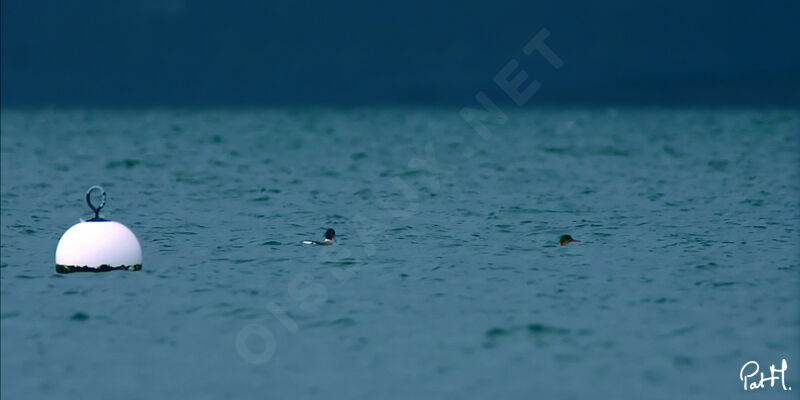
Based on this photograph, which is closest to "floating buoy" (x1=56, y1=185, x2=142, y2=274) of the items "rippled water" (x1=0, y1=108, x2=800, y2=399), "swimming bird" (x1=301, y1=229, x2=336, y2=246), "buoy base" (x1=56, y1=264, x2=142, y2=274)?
"buoy base" (x1=56, y1=264, x2=142, y2=274)

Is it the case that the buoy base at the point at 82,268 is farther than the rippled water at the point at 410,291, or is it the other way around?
the buoy base at the point at 82,268

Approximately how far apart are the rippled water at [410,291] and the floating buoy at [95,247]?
322 mm

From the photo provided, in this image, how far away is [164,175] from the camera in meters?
47.4

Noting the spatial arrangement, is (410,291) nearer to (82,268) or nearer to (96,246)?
(96,246)

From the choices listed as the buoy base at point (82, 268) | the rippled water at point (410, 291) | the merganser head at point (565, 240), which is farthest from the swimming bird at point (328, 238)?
A: the buoy base at point (82, 268)

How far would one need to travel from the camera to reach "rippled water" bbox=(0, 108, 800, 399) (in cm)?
1466

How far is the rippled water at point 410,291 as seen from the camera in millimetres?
14664

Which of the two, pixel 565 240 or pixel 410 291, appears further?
pixel 565 240

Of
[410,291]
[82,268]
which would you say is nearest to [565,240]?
[410,291]

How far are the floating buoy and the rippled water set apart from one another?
32 cm

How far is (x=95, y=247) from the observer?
68.5 feet
